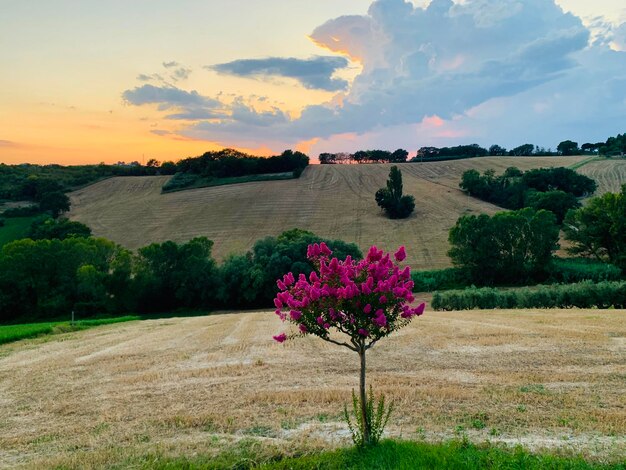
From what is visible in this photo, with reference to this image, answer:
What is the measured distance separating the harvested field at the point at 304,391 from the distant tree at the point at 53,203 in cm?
7361

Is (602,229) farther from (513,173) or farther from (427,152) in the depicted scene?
(427,152)

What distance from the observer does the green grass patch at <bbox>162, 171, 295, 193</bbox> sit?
359ft

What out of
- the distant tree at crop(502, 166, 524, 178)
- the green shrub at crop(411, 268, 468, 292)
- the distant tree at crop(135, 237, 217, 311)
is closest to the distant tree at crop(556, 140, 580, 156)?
the distant tree at crop(502, 166, 524, 178)

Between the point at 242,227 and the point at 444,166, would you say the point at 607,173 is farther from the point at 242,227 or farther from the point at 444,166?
the point at 242,227

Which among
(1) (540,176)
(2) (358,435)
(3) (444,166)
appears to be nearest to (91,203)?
(3) (444,166)

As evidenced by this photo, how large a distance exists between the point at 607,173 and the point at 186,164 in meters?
96.1

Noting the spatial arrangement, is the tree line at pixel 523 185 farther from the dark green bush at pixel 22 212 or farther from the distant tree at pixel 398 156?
the dark green bush at pixel 22 212

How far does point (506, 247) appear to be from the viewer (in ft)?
194

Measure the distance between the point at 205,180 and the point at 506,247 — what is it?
7381cm

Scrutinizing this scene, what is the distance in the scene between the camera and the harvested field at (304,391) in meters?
10.4

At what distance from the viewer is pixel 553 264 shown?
58406 mm

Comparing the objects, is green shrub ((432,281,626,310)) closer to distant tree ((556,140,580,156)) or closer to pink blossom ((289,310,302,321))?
pink blossom ((289,310,302,321))

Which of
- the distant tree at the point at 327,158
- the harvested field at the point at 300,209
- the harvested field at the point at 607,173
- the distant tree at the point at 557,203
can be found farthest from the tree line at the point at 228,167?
the harvested field at the point at 607,173

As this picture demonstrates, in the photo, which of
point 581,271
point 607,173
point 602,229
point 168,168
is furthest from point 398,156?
point 581,271
